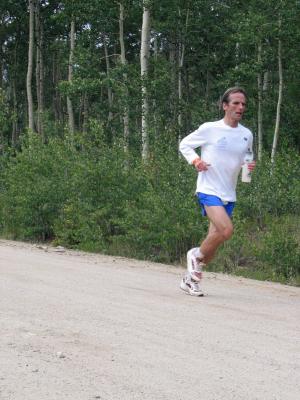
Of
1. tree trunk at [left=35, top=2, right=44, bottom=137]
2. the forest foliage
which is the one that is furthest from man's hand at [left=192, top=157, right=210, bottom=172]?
tree trunk at [left=35, top=2, right=44, bottom=137]

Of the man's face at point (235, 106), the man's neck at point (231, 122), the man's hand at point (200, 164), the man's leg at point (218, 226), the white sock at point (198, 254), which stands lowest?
the white sock at point (198, 254)

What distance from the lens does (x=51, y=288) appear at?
26.3 feet

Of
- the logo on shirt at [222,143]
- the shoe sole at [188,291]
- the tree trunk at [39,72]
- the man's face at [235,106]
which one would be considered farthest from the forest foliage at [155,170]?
the tree trunk at [39,72]

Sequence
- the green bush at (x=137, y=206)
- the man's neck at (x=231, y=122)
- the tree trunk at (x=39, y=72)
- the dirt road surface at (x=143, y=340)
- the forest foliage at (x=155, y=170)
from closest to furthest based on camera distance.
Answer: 1. the dirt road surface at (x=143, y=340)
2. the man's neck at (x=231, y=122)
3. the green bush at (x=137, y=206)
4. the forest foliage at (x=155, y=170)
5. the tree trunk at (x=39, y=72)

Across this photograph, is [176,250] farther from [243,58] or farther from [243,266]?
[243,58]

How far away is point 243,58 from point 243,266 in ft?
74.5

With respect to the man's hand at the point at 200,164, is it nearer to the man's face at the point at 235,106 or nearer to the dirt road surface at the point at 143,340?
the man's face at the point at 235,106

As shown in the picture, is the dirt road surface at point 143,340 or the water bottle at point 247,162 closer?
the dirt road surface at point 143,340

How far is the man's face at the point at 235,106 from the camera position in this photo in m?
7.50

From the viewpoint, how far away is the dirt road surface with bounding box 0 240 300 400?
14.1ft

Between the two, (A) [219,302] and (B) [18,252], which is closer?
(A) [219,302]

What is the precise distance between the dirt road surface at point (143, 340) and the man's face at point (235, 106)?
1999 millimetres

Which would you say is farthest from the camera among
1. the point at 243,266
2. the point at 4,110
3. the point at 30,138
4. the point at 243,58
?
the point at 243,58

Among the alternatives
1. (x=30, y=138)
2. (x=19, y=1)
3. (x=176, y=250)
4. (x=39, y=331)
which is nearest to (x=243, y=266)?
(x=176, y=250)
